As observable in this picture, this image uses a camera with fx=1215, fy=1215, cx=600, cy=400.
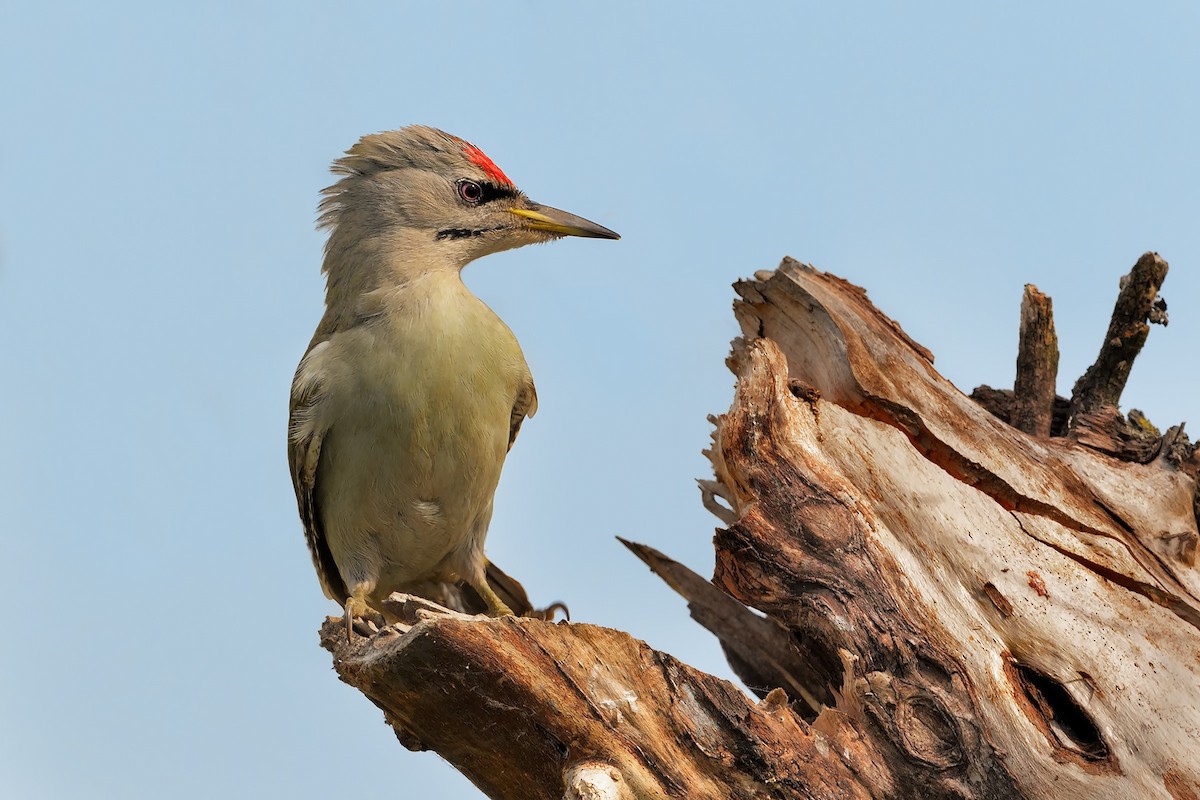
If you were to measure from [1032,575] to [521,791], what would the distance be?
2.49m

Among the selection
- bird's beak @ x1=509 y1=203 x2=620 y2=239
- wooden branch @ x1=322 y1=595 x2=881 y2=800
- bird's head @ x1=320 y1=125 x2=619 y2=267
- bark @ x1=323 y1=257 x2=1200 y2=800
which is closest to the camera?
wooden branch @ x1=322 y1=595 x2=881 y2=800

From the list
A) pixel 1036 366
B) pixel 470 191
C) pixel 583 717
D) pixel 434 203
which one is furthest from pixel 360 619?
pixel 1036 366

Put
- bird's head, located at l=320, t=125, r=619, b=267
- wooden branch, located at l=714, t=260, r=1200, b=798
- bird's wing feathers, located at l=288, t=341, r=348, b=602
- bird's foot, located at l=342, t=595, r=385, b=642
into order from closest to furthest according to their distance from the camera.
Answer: wooden branch, located at l=714, t=260, r=1200, b=798, bird's foot, located at l=342, t=595, r=385, b=642, bird's wing feathers, located at l=288, t=341, r=348, b=602, bird's head, located at l=320, t=125, r=619, b=267

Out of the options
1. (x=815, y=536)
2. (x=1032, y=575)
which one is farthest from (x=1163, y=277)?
(x=815, y=536)

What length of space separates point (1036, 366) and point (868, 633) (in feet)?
8.35

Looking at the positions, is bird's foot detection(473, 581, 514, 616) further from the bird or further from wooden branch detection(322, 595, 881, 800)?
wooden branch detection(322, 595, 881, 800)

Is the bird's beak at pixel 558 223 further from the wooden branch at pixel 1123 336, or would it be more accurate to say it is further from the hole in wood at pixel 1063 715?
the hole in wood at pixel 1063 715

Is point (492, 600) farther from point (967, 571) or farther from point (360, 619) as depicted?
point (967, 571)

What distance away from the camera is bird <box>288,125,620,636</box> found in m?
6.03

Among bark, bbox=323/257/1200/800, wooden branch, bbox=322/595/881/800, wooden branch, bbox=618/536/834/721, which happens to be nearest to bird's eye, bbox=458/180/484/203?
bark, bbox=323/257/1200/800

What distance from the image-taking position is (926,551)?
5.42 metres

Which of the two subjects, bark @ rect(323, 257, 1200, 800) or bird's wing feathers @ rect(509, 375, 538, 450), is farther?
bird's wing feathers @ rect(509, 375, 538, 450)

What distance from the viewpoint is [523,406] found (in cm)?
688

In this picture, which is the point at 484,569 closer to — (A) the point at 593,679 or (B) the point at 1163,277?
(A) the point at 593,679
